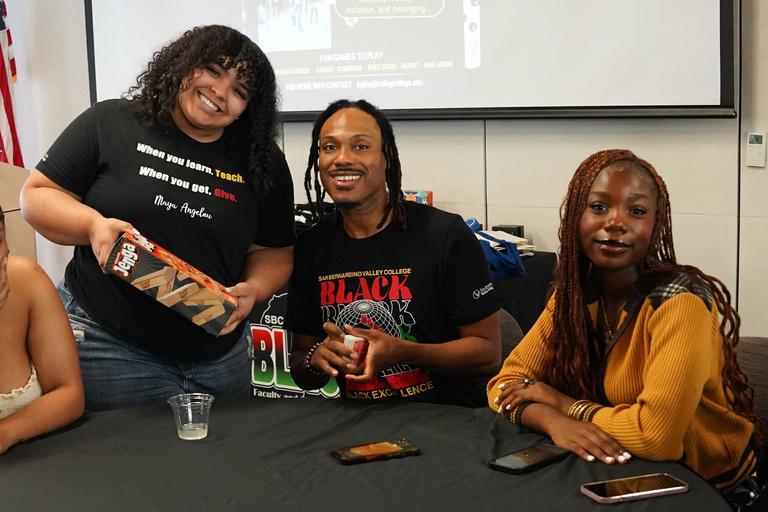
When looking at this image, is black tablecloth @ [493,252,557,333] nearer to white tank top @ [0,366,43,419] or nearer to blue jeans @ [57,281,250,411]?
blue jeans @ [57,281,250,411]

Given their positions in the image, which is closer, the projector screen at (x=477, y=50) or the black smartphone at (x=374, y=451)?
the black smartphone at (x=374, y=451)

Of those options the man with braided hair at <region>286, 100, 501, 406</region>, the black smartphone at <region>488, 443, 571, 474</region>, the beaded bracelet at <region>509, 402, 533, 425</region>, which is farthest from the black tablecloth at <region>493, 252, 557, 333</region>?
the black smartphone at <region>488, 443, 571, 474</region>

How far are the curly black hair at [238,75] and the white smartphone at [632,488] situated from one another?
1.11m

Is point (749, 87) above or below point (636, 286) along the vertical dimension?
above

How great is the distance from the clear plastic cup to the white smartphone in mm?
730

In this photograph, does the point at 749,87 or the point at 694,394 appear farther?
the point at 749,87

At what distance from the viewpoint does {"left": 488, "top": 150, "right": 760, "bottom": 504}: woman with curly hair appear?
5.44ft

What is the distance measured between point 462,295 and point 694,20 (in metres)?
2.34

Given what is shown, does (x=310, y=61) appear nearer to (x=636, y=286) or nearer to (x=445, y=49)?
(x=445, y=49)

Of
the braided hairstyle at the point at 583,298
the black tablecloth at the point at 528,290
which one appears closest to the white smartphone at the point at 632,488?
the braided hairstyle at the point at 583,298

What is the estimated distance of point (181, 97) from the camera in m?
2.13

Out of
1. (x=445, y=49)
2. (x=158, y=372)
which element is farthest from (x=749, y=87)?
(x=158, y=372)

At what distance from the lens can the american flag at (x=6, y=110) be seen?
5359 mm

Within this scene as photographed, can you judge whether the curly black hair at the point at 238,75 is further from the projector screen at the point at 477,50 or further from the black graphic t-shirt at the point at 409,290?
the projector screen at the point at 477,50
